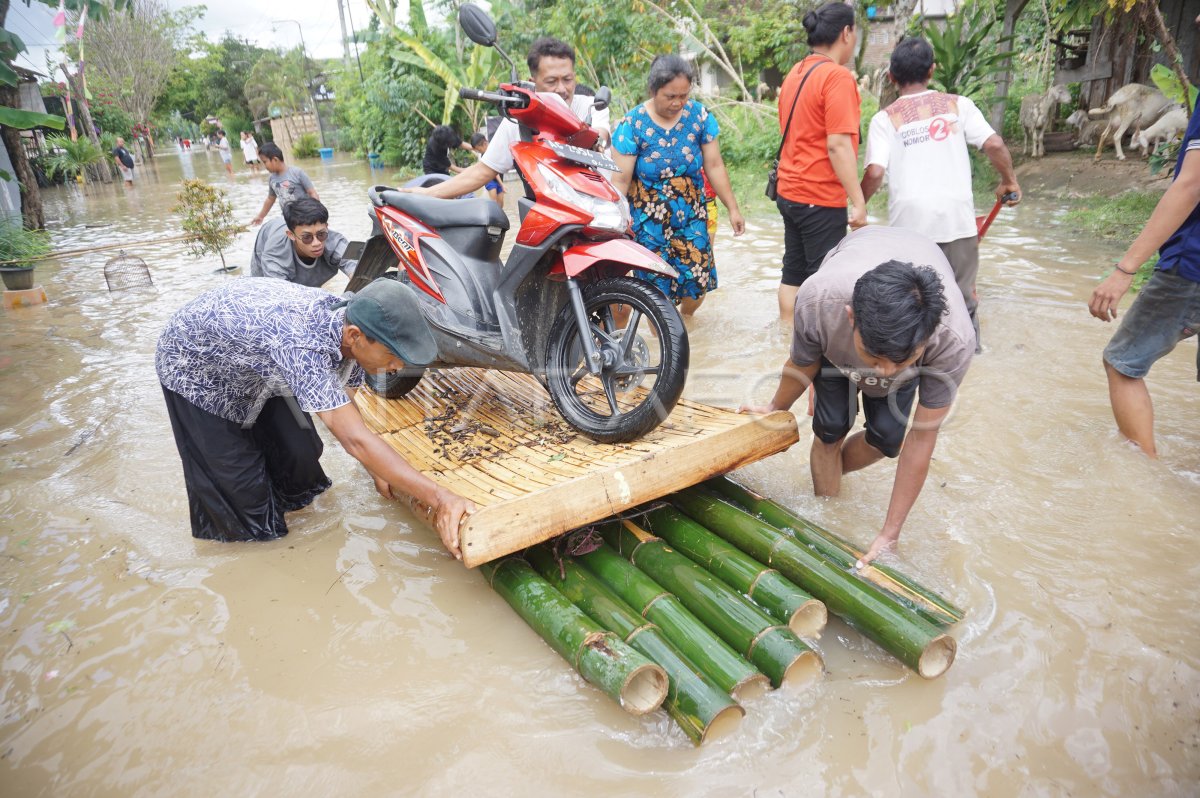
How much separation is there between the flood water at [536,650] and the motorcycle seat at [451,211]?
51.2 inches

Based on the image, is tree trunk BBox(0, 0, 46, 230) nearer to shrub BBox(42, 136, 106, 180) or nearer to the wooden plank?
shrub BBox(42, 136, 106, 180)

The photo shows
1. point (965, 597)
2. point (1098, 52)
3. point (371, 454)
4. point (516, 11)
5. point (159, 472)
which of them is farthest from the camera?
point (516, 11)

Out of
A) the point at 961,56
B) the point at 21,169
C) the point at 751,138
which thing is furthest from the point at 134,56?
the point at 961,56

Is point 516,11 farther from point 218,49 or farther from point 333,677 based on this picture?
point 218,49

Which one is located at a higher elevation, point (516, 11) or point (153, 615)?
point (516, 11)

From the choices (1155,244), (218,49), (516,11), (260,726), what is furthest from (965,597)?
(218,49)

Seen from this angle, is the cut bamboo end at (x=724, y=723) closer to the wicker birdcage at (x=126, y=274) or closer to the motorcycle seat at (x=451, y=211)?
the motorcycle seat at (x=451, y=211)

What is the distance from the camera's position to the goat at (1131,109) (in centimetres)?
797

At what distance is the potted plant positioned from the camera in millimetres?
6883

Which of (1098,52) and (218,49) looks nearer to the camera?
(1098,52)

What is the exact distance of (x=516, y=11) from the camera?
15.2m

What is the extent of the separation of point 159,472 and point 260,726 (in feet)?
6.78

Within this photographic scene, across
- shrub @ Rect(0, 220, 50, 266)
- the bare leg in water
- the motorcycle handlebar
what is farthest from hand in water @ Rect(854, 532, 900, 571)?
shrub @ Rect(0, 220, 50, 266)

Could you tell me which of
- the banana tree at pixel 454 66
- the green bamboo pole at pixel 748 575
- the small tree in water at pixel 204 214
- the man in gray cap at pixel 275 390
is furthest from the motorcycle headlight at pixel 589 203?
the banana tree at pixel 454 66
